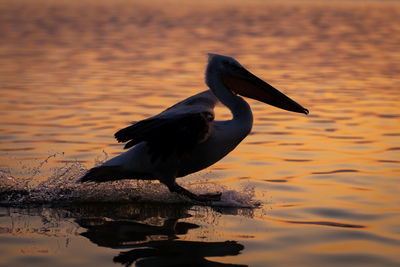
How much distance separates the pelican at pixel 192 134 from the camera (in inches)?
223

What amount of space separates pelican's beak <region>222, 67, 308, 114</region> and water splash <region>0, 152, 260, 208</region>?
0.93 m

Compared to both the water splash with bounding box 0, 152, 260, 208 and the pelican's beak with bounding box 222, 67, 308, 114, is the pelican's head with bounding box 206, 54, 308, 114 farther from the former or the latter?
the water splash with bounding box 0, 152, 260, 208

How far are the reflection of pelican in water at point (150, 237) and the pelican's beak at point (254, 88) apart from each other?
1.30 m

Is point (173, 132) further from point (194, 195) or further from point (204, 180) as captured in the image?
point (204, 180)

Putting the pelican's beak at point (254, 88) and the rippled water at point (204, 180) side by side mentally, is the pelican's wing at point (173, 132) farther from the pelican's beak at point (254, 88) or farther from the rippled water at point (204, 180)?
the pelican's beak at point (254, 88)

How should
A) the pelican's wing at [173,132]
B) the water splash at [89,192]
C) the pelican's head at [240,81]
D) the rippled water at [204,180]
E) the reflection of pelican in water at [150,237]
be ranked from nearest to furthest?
the reflection of pelican in water at [150,237] → the rippled water at [204,180] → the pelican's wing at [173,132] → the water splash at [89,192] → the pelican's head at [240,81]

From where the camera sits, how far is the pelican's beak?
22.0 ft

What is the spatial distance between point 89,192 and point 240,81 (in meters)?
1.84

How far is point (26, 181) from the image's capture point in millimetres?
7160

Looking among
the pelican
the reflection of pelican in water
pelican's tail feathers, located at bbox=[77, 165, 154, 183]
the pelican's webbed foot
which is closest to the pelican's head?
the pelican

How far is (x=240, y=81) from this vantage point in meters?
6.73

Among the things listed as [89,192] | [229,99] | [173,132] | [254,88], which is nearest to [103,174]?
[89,192]

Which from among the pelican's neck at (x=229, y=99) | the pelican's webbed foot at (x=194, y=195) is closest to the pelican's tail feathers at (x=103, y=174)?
the pelican's webbed foot at (x=194, y=195)

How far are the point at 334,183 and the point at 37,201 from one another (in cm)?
307
